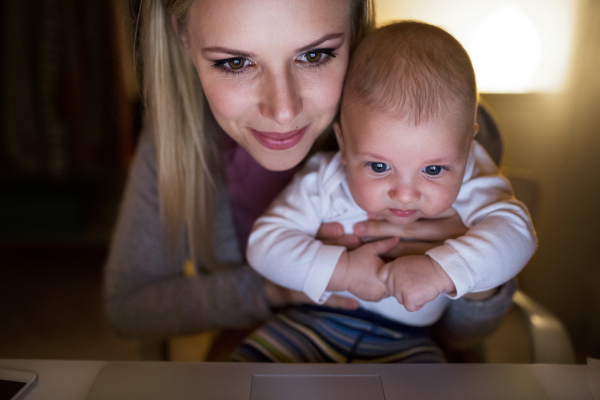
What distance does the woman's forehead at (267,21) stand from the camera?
2.18 ft

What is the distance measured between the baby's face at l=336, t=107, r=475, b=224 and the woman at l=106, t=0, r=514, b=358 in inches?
3.5

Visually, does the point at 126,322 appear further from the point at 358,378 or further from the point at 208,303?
the point at 358,378

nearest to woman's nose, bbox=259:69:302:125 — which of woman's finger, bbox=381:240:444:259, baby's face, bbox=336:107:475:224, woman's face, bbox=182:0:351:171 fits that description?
woman's face, bbox=182:0:351:171

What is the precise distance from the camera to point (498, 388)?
1.75 feet

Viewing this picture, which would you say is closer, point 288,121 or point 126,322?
point 288,121

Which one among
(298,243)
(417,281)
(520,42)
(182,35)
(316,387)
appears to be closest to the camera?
(316,387)

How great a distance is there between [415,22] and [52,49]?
6.64 ft

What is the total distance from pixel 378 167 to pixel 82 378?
1.77 ft

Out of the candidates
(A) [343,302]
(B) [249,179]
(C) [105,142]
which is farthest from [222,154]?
(C) [105,142]

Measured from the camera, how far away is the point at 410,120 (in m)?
0.67

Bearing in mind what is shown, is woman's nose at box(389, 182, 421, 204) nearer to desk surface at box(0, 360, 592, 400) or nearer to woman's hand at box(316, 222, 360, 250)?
woman's hand at box(316, 222, 360, 250)

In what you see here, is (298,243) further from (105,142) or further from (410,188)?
(105,142)

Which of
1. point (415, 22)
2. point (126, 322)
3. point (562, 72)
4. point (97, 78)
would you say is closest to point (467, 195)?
point (415, 22)

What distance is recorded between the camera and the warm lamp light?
175 cm
